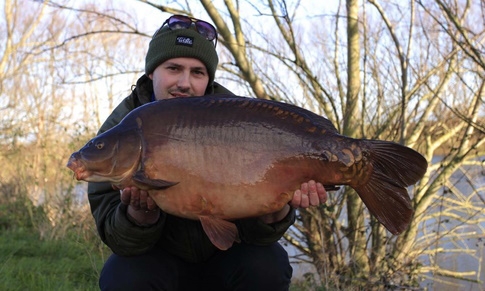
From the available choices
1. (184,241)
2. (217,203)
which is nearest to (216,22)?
(184,241)

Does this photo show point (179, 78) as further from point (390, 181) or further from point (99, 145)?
point (390, 181)

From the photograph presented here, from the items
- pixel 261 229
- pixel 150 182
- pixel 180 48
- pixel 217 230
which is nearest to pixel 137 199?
pixel 150 182

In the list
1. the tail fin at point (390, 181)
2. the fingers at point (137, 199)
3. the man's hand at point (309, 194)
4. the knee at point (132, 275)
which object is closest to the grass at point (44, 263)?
the knee at point (132, 275)

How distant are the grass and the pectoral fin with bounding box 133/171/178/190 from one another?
6.59 ft

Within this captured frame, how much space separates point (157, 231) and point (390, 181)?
88cm

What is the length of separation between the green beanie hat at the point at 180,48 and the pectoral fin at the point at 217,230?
2.79 ft

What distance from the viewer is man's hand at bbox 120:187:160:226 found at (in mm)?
1886

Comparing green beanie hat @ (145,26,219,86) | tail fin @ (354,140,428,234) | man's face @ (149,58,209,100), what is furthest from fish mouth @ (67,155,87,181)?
tail fin @ (354,140,428,234)

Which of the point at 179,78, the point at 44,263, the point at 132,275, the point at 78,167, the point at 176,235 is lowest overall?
the point at 44,263

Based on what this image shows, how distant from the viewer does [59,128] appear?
7625 millimetres

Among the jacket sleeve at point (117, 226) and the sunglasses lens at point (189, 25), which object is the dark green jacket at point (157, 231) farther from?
the sunglasses lens at point (189, 25)

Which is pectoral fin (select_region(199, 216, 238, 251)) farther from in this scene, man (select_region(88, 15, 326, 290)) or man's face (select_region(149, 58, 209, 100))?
man's face (select_region(149, 58, 209, 100))

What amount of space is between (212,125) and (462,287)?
189 inches

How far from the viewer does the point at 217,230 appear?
1830 mm
